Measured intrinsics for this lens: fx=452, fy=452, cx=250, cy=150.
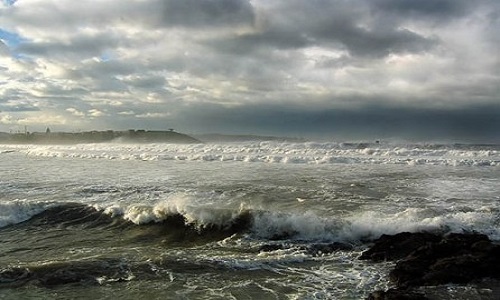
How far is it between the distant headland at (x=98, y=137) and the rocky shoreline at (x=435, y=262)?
363 feet

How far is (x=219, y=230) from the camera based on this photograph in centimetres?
1343

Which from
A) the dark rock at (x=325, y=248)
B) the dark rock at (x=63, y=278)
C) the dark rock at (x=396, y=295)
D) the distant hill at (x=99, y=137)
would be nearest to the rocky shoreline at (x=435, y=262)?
the dark rock at (x=396, y=295)

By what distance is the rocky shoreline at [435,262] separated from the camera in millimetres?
8473

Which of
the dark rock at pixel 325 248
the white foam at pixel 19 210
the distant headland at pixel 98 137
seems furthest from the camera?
the distant headland at pixel 98 137

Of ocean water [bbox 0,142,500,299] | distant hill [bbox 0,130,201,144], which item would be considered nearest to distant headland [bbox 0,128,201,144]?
distant hill [bbox 0,130,201,144]

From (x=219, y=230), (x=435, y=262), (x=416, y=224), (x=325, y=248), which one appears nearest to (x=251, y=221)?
(x=219, y=230)

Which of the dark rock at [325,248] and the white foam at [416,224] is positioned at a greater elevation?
the white foam at [416,224]

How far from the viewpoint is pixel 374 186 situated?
2061cm

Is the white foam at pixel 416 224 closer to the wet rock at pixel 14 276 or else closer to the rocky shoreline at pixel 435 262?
the rocky shoreline at pixel 435 262

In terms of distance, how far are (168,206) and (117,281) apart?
242 inches

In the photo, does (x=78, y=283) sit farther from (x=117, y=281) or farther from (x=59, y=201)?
(x=59, y=201)

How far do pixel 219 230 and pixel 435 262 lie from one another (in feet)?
20.7

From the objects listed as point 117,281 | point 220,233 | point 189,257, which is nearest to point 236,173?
point 220,233

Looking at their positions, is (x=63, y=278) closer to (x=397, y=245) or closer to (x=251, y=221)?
(x=251, y=221)
